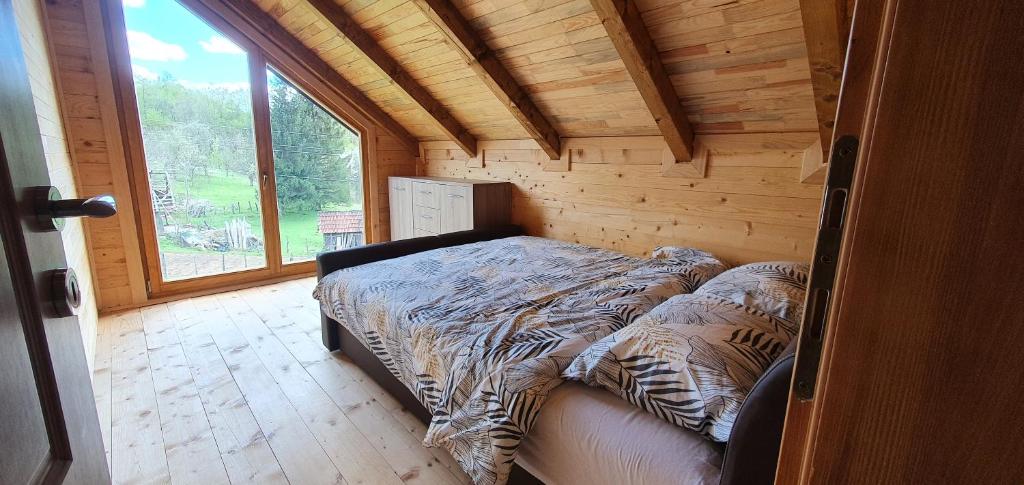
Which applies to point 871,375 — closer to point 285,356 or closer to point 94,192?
point 285,356

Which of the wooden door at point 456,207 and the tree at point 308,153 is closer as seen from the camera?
the wooden door at point 456,207

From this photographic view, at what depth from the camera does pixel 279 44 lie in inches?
147

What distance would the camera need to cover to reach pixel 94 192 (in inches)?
123

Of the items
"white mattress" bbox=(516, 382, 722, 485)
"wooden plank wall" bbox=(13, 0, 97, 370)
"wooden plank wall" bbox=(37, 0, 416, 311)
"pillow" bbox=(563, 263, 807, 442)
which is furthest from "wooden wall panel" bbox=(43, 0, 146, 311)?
"pillow" bbox=(563, 263, 807, 442)

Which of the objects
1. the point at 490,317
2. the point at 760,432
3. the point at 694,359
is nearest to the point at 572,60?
the point at 490,317

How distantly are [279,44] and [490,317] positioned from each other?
3.42m

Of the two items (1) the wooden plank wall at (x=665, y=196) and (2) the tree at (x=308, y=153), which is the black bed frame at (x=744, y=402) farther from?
(2) the tree at (x=308, y=153)

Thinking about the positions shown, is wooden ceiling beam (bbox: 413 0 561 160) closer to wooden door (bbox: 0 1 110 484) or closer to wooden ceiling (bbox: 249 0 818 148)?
wooden ceiling (bbox: 249 0 818 148)

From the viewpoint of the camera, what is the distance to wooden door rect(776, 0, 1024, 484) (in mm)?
305

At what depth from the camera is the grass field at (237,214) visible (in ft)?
12.0

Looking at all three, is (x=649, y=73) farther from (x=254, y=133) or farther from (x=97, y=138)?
(x=97, y=138)

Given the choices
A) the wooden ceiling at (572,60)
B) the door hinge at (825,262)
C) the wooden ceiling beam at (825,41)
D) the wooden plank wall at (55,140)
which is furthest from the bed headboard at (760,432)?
the wooden plank wall at (55,140)

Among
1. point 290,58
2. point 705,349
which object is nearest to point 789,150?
point 705,349

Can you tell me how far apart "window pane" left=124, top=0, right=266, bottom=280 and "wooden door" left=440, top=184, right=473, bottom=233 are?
5.68 ft
